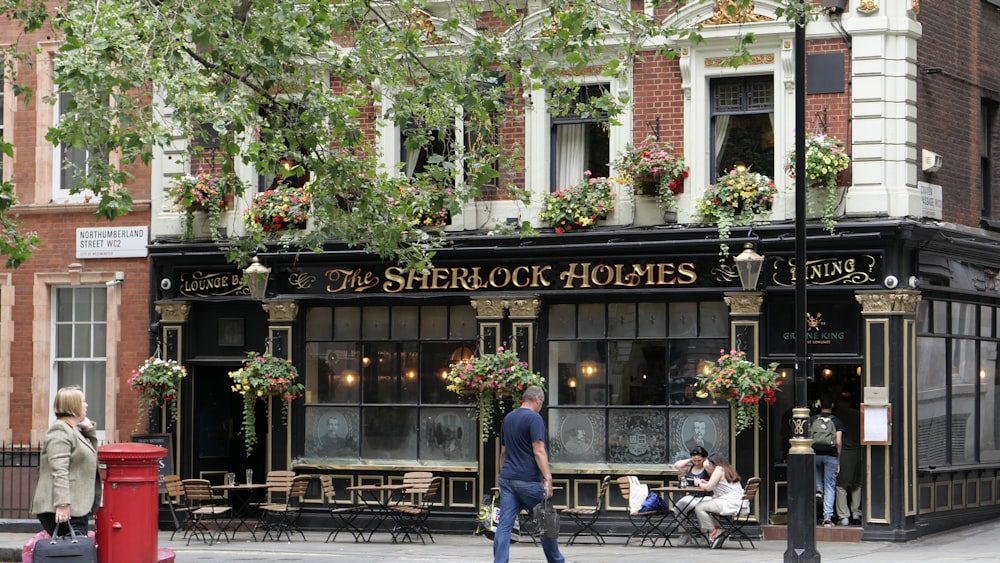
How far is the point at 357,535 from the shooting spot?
22.2 metres

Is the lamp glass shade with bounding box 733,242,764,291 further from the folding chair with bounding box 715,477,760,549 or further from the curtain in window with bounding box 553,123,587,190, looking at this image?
the curtain in window with bounding box 553,123,587,190

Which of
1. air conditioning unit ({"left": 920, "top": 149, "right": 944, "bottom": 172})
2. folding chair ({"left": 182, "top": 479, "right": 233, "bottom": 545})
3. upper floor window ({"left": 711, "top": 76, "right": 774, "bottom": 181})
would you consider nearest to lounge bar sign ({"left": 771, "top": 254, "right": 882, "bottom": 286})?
upper floor window ({"left": 711, "top": 76, "right": 774, "bottom": 181})

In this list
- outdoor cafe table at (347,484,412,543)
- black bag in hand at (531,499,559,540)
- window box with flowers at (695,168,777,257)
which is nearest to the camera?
black bag in hand at (531,499,559,540)

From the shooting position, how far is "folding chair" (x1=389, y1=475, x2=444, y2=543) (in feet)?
71.1

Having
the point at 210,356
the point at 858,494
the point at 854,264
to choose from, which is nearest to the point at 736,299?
the point at 854,264

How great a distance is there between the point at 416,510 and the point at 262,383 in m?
3.01

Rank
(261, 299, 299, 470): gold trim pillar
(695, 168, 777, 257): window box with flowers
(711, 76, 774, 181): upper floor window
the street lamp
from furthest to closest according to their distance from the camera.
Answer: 1. (261, 299, 299, 470): gold trim pillar
2. the street lamp
3. (711, 76, 774, 181): upper floor window
4. (695, 168, 777, 257): window box with flowers

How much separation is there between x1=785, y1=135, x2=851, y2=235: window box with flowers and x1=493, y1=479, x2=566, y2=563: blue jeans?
6.66m

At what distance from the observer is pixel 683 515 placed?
2023 centimetres

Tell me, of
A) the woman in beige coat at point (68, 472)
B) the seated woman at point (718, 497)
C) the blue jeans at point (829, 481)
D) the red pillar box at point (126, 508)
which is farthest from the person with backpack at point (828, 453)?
the woman in beige coat at point (68, 472)

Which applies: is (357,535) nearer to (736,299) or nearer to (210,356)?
(210,356)

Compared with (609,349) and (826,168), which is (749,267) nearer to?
(826,168)

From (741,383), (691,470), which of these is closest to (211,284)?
(691,470)

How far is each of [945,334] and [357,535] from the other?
8.37 meters
